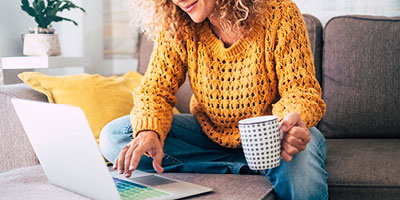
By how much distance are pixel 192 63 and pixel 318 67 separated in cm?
66

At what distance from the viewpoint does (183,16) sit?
1.27 meters

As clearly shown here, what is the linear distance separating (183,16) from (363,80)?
0.75m

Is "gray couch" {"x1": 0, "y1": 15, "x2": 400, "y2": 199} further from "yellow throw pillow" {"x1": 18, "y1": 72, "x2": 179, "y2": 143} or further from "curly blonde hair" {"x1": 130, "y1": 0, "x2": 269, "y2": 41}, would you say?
"curly blonde hair" {"x1": 130, "y1": 0, "x2": 269, "y2": 41}

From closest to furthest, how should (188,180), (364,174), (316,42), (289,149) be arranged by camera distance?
(289,149), (188,180), (364,174), (316,42)

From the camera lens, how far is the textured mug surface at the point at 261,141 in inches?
33.0

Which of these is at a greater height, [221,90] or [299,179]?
[221,90]

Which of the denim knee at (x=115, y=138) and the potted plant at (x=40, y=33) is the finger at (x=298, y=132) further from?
the potted plant at (x=40, y=33)

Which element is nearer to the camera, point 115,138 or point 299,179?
point 299,179

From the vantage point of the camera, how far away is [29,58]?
162 centimetres

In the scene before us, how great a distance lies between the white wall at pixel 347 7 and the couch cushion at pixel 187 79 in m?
0.22

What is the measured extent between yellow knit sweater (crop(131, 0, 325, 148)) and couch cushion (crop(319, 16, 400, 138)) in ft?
1.58

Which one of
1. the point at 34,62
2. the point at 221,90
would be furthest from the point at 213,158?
the point at 34,62

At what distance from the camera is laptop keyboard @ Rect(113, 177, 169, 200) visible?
0.83 metres

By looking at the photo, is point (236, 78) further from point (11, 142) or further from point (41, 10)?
point (41, 10)
